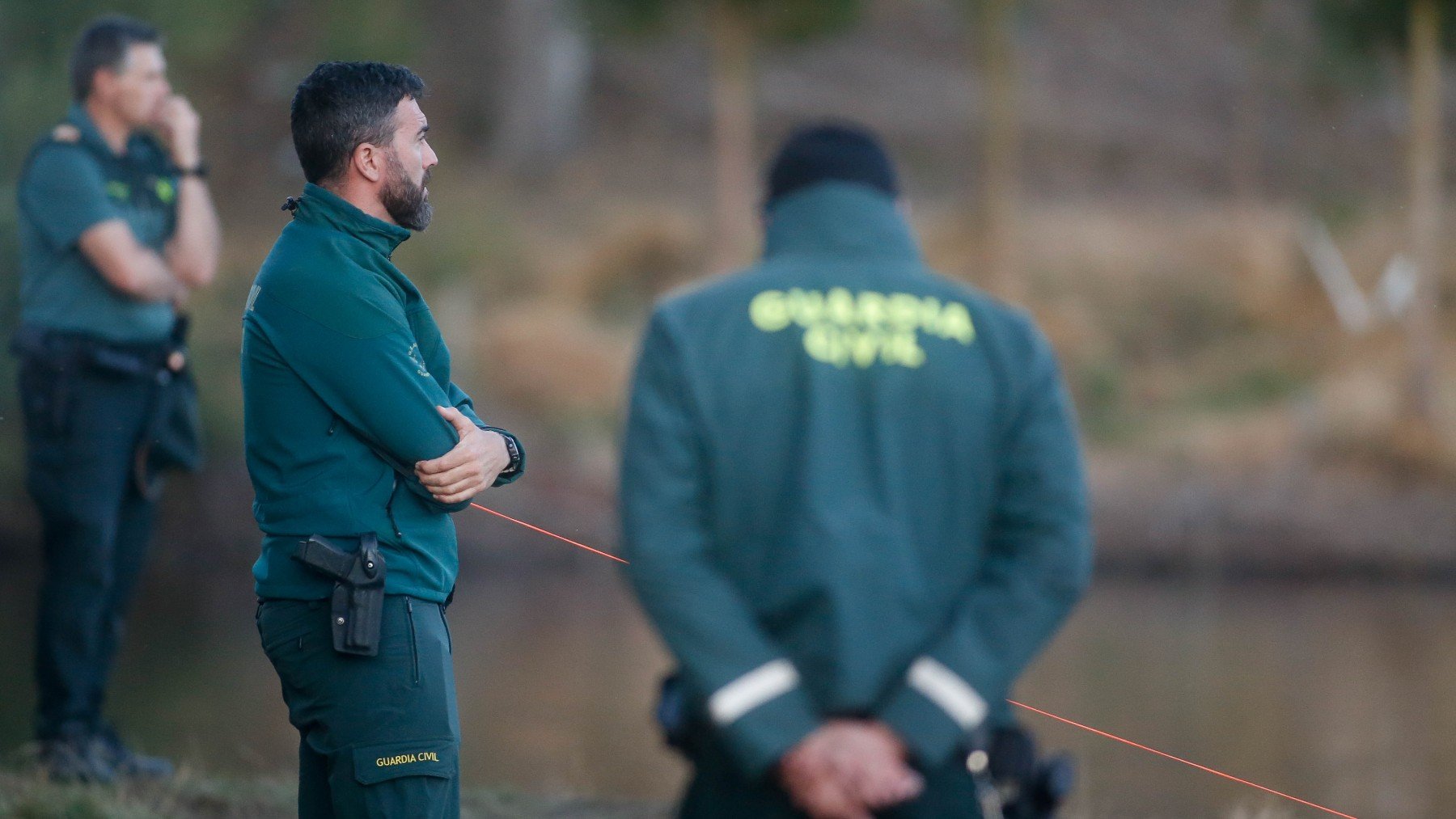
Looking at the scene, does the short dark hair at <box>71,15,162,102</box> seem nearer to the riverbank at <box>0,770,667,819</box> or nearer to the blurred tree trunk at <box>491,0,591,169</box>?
the riverbank at <box>0,770,667,819</box>

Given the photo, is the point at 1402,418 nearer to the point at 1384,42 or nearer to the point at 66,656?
the point at 1384,42

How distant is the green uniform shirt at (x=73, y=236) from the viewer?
443 cm

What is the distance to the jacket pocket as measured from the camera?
278 cm

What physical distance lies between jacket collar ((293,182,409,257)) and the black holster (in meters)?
0.56

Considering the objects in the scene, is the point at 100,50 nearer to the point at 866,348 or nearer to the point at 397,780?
the point at 397,780

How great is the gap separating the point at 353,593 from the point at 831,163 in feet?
3.59

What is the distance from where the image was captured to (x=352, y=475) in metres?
2.85

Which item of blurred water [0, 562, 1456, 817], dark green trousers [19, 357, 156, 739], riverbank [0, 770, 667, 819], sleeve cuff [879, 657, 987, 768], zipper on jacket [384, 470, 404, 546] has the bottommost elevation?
blurred water [0, 562, 1456, 817]

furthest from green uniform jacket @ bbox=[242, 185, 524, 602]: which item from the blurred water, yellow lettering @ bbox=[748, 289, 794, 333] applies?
the blurred water

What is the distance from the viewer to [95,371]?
14.6ft

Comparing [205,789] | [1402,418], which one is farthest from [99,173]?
[1402,418]

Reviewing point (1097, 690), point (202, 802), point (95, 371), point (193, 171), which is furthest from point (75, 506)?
point (1097, 690)

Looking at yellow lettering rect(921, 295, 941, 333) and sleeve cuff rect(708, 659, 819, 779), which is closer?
sleeve cuff rect(708, 659, 819, 779)

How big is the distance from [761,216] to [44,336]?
8.78 feet
